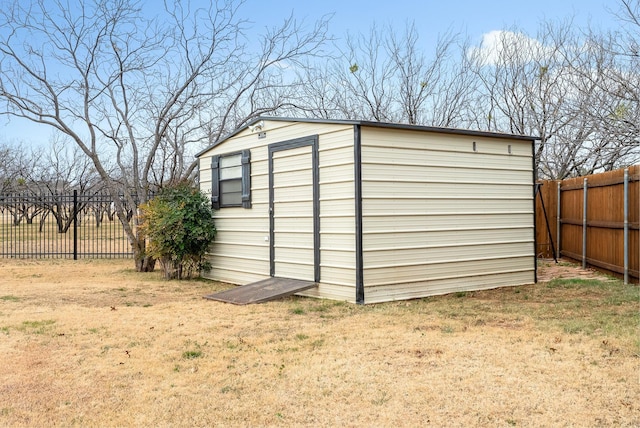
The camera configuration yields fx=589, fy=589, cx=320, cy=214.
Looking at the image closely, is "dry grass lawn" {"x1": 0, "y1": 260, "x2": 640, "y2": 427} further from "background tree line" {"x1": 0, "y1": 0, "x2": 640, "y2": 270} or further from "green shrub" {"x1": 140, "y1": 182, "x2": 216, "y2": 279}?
"background tree line" {"x1": 0, "y1": 0, "x2": 640, "y2": 270}

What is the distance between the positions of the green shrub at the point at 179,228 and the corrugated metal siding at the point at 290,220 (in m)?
0.23

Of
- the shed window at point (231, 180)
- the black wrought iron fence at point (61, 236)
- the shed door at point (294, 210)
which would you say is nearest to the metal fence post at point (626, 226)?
the shed door at point (294, 210)

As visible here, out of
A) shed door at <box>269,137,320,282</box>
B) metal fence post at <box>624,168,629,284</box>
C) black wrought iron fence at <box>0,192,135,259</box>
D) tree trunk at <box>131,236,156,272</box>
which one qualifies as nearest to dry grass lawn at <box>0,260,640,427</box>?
shed door at <box>269,137,320,282</box>

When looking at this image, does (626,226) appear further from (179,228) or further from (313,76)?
(313,76)

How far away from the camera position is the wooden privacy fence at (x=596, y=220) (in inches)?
330

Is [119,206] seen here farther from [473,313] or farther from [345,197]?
[473,313]

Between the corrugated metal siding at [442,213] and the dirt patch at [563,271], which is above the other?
the corrugated metal siding at [442,213]

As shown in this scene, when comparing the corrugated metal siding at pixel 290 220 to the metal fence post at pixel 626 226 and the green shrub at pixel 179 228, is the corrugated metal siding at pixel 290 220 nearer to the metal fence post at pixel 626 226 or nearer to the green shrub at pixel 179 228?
the green shrub at pixel 179 228

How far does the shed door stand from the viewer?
24.8 ft

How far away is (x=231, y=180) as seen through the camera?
9227mm

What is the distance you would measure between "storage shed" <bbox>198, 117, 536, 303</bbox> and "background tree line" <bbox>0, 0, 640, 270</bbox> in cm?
347

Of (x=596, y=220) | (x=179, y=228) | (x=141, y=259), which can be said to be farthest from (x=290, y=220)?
(x=596, y=220)

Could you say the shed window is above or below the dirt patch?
above

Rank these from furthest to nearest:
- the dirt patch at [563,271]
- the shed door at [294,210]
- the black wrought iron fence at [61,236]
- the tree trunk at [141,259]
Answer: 1. the black wrought iron fence at [61,236]
2. the tree trunk at [141,259]
3. the dirt patch at [563,271]
4. the shed door at [294,210]
